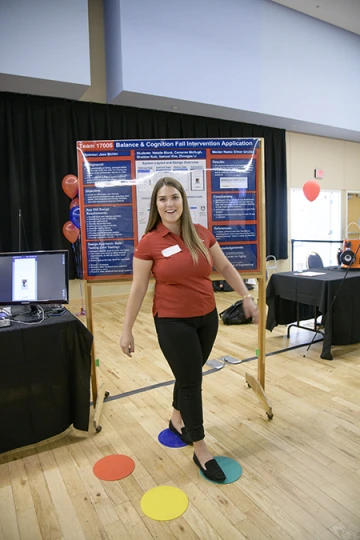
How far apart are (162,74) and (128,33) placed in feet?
2.16

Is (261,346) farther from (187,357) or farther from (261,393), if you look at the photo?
(187,357)

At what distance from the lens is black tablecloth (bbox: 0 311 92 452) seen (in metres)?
1.93

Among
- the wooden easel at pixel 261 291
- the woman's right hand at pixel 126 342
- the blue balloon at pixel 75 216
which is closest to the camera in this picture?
the woman's right hand at pixel 126 342

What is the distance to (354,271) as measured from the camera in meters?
3.64

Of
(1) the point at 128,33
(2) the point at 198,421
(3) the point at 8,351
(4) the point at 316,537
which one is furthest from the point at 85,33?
(4) the point at 316,537

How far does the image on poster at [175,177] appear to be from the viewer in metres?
2.35

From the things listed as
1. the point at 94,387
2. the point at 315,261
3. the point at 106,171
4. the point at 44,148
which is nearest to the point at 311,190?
the point at 315,261

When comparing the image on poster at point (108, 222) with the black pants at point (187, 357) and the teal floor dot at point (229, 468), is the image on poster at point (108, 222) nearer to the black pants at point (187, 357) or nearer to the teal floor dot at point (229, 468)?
the black pants at point (187, 357)

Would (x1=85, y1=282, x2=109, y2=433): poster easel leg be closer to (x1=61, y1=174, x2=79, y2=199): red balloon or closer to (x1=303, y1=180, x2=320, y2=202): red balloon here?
(x1=61, y1=174, x2=79, y2=199): red balloon

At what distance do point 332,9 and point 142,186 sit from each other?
6177 millimetres

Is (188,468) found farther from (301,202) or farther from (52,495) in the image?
(301,202)

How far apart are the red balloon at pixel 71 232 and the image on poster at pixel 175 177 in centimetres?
307

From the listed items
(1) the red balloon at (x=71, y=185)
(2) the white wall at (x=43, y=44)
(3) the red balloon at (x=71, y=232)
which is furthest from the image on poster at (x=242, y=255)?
(2) the white wall at (x=43, y=44)

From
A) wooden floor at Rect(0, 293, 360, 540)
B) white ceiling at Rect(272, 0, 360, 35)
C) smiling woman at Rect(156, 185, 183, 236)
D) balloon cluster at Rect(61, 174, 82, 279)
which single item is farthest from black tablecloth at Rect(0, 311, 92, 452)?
white ceiling at Rect(272, 0, 360, 35)
